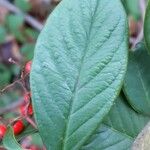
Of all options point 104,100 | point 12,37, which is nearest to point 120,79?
point 104,100

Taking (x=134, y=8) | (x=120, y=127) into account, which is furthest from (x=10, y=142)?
(x=134, y=8)

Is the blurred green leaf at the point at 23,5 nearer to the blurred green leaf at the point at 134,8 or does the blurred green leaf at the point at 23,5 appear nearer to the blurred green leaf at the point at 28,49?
the blurred green leaf at the point at 28,49

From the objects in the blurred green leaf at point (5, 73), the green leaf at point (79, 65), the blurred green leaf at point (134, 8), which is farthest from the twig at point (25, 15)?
the green leaf at point (79, 65)

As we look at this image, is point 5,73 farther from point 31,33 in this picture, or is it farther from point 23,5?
point 23,5

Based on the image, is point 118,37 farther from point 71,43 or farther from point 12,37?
point 12,37

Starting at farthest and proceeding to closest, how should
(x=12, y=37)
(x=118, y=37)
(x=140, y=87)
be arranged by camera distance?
(x=12, y=37)
(x=140, y=87)
(x=118, y=37)

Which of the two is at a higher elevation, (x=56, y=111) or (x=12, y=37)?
(x=56, y=111)
